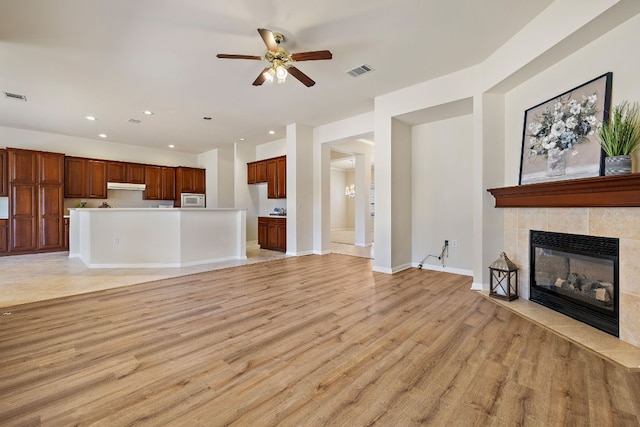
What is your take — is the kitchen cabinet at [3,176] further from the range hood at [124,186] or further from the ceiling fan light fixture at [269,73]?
the ceiling fan light fixture at [269,73]

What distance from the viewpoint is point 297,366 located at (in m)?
1.94

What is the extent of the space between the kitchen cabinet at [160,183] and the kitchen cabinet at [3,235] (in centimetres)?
290

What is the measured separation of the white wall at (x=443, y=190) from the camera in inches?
178

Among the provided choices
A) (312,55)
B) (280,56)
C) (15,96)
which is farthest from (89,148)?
(312,55)

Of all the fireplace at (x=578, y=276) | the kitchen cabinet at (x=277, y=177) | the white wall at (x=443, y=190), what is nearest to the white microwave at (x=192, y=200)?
the kitchen cabinet at (x=277, y=177)

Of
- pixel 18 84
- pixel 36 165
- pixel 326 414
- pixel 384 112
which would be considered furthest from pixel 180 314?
pixel 36 165

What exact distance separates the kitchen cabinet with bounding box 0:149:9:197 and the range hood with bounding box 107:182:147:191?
187 centimetres

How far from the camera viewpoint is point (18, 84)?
4.25 meters

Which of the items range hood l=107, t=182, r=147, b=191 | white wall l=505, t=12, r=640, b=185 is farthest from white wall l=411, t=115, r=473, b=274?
range hood l=107, t=182, r=147, b=191

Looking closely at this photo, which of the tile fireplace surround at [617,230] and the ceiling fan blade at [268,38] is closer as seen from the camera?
the tile fireplace surround at [617,230]

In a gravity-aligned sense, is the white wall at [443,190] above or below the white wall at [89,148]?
below

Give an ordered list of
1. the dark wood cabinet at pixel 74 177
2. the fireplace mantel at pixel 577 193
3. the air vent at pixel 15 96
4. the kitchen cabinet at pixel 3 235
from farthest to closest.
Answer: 1. the dark wood cabinet at pixel 74 177
2. the kitchen cabinet at pixel 3 235
3. the air vent at pixel 15 96
4. the fireplace mantel at pixel 577 193

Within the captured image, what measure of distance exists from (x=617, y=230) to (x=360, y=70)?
3.27 metres

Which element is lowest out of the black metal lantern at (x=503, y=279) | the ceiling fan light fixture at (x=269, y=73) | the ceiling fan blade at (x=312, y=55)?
the black metal lantern at (x=503, y=279)
